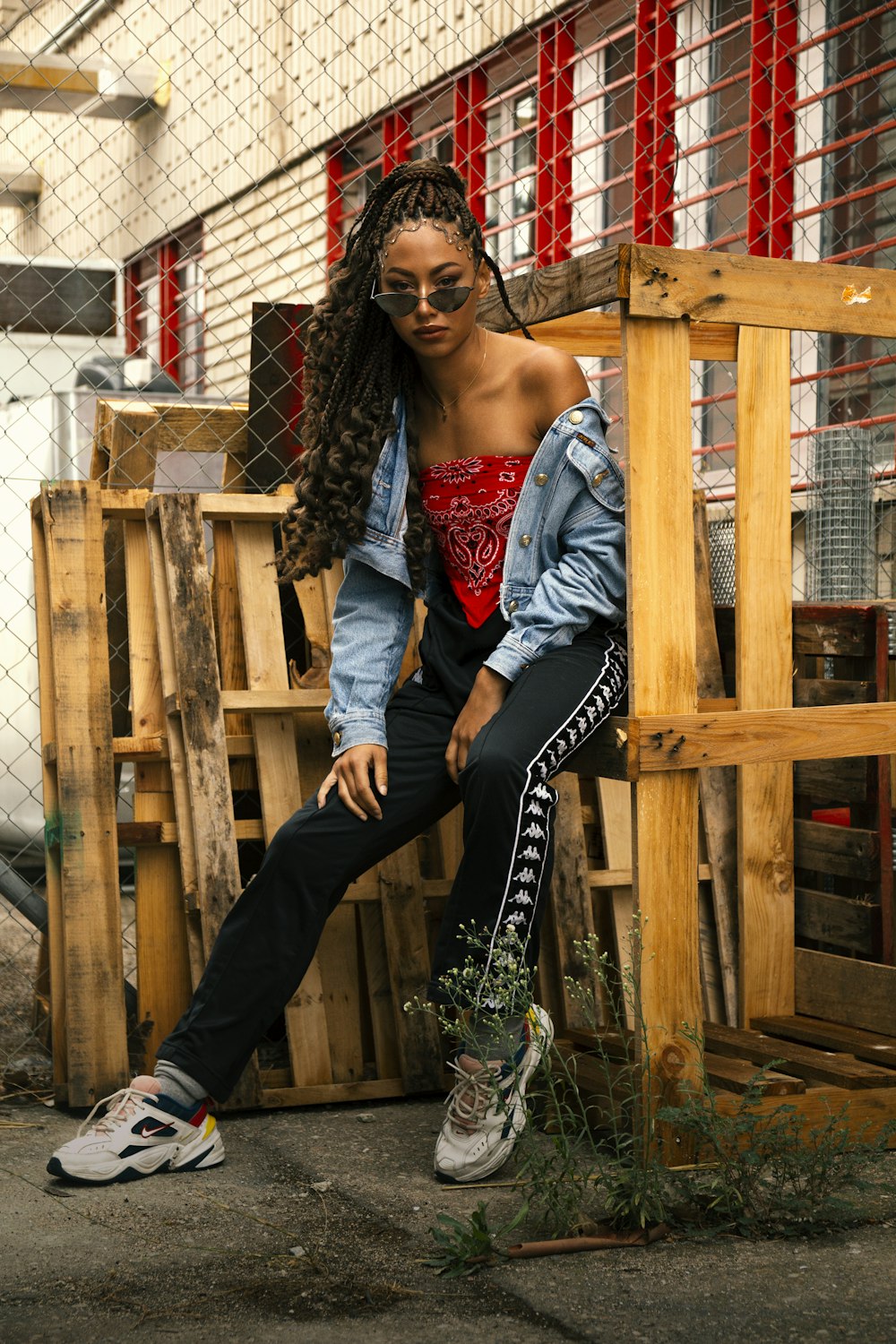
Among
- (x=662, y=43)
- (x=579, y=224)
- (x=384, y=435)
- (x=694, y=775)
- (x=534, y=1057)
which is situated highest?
(x=662, y=43)

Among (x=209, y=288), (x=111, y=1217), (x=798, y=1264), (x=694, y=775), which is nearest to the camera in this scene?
(x=798, y=1264)

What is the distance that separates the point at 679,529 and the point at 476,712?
23.3 inches

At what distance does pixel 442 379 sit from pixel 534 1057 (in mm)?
1537

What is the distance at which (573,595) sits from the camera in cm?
328

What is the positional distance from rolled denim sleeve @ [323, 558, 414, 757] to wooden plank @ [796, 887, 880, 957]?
137 cm

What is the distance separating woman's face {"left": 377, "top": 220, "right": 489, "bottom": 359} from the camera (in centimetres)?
333

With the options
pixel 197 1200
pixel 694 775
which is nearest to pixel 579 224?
pixel 694 775

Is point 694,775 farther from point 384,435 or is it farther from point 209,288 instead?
point 209,288

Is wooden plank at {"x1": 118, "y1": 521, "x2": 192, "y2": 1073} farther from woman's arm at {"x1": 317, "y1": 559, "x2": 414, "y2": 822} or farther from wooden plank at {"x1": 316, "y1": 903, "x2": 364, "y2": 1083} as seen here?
woman's arm at {"x1": 317, "y1": 559, "x2": 414, "y2": 822}

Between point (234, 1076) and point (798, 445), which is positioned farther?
point (798, 445)

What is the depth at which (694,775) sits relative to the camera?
3.19 metres

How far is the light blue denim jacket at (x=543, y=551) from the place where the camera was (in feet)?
10.8

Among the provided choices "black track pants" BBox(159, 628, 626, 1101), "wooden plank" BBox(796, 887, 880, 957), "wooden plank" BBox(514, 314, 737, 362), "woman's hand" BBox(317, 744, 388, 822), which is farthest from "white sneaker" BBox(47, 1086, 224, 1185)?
"wooden plank" BBox(514, 314, 737, 362)

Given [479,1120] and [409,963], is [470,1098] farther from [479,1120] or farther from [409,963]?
[409,963]
